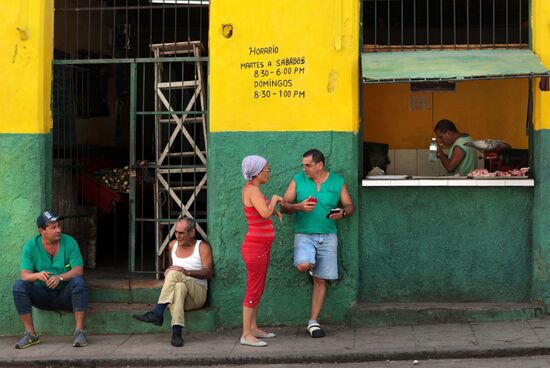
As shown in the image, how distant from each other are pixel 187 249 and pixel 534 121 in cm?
342

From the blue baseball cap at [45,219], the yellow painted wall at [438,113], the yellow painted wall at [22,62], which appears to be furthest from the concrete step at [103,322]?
the yellow painted wall at [438,113]

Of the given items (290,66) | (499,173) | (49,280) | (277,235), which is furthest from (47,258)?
(499,173)

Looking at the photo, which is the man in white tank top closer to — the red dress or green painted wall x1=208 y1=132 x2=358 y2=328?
green painted wall x1=208 y1=132 x2=358 y2=328

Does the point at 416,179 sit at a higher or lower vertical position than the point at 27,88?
lower

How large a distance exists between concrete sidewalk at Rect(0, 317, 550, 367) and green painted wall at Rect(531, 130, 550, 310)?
32 centimetres

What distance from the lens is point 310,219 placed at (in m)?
7.11

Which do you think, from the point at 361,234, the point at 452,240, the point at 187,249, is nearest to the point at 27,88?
the point at 187,249

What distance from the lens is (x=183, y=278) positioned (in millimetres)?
7176

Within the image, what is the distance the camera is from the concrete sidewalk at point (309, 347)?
651 cm

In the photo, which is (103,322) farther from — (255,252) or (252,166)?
(252,166)

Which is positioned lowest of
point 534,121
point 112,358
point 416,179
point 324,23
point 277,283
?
point 112,358

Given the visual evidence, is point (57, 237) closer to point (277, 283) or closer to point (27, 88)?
point (27, 88)

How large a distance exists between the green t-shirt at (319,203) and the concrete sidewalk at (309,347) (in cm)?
97

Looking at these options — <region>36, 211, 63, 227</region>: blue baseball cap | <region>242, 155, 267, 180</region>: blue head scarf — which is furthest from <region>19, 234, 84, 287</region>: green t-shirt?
<region>242, 155, 267, 180</region>: blue head scarf
